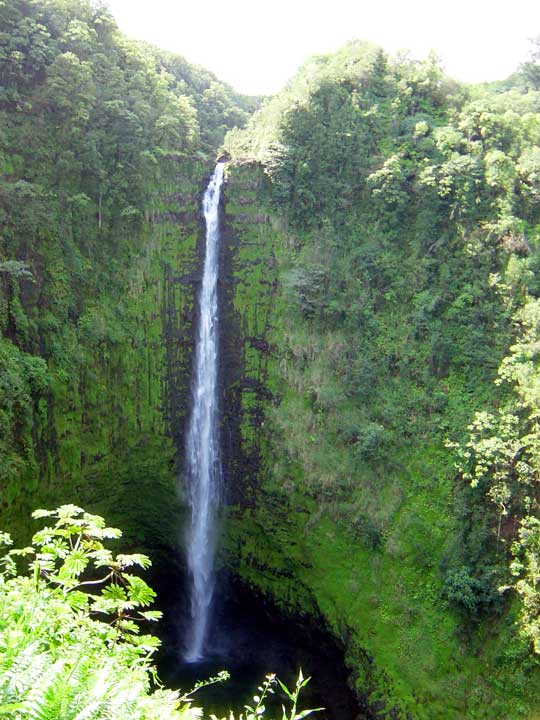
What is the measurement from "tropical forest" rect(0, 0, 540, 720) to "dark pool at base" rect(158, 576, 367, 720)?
0.08 m

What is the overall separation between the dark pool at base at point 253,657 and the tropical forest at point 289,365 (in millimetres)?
82

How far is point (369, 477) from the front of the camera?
53.0ft

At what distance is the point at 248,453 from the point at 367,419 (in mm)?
4260

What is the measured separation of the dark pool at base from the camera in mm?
14383

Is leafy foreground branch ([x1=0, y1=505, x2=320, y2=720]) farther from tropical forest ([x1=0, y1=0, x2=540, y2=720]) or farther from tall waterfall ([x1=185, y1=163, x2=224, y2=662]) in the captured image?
tall waterfall ([x1=185, y1=163, x2=224, y2=662])

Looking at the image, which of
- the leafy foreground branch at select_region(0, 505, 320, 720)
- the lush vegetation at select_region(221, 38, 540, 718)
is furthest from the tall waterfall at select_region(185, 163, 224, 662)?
the leafy foreground branch at select_region(0, 505, 320, 720)

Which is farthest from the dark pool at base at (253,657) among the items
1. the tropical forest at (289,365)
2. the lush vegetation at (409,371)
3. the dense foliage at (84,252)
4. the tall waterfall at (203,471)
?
the dense foliage at (84,252)

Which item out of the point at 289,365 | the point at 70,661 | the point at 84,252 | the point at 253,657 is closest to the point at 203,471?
the point at 289,365

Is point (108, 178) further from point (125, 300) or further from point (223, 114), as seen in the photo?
point (223, 114)

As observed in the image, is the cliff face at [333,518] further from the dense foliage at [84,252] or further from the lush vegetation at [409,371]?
the dense foliage at [84,252]

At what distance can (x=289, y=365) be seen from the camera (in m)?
18.2

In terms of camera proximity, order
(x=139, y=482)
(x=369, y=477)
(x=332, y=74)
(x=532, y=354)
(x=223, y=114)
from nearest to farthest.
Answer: (x=532, y=354) < (x=369, y=477) < (x=139, y=482) < (x=332, y=74) < (x=223, y=114)

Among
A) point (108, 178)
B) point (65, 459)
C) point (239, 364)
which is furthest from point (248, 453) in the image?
point (108, 178)

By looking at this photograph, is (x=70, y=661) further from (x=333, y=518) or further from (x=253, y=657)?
(x=253, y=657)
